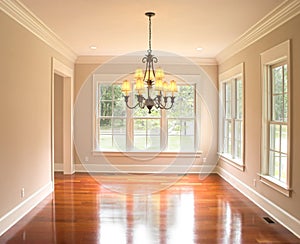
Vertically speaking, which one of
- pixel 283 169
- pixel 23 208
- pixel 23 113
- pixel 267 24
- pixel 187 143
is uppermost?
pixel 267 24

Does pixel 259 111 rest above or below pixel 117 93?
below

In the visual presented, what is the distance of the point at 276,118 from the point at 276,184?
95 cm

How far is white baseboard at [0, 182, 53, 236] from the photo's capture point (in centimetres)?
423

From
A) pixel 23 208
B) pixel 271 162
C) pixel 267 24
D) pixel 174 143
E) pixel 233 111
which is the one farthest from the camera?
pixel 174 143

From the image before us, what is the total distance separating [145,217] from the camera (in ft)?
15.7

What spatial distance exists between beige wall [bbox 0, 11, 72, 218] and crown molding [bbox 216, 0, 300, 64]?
10.9 ft

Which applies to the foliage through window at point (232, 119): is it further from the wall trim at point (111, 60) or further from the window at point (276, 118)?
the window at point (276, 118)

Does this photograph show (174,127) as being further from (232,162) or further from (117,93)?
(232,162)

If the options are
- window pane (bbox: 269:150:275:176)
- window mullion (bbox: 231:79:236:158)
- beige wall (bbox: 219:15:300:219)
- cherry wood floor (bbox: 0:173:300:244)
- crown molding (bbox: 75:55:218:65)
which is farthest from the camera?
crown molding (bbox: 75:55:218:65)

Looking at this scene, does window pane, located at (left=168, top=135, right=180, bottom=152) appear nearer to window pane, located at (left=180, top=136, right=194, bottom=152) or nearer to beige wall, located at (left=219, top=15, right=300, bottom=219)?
window pane, located at (left=180, top=136, right=194, bottom=152)

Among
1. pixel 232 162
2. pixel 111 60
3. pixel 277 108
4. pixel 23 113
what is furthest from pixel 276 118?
pixel 111 60

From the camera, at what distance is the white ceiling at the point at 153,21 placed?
171 inches

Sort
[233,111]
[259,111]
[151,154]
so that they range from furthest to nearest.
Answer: [151,154], [233,111], [259,111]

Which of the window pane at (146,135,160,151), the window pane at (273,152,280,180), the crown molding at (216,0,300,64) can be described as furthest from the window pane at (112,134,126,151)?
the window pane at (273,152,280,180)
